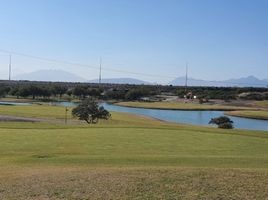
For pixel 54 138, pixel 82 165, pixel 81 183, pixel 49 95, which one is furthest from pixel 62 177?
pixel 49 95

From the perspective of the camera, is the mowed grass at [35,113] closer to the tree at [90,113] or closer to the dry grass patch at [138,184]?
the tree at [90,113]

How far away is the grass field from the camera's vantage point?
1152 cm

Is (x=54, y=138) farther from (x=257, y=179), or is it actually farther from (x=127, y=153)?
(x=257, y=179)

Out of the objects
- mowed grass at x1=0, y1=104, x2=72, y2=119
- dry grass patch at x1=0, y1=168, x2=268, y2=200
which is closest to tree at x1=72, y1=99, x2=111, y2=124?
mowed grass at x1=0, y1=104, x2=72, y2=119

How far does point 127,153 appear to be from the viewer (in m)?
20.1

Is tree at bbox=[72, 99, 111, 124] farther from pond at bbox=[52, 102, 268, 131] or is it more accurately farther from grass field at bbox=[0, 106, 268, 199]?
grass field at bbox=[0, 106, 268, 199]

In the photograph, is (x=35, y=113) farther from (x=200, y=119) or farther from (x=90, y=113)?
(x=200, y=119)

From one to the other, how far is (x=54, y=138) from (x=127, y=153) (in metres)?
6.09

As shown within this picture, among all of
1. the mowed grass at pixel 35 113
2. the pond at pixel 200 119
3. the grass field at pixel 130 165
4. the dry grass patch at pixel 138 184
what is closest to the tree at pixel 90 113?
the mowed grass at pixel 35 113

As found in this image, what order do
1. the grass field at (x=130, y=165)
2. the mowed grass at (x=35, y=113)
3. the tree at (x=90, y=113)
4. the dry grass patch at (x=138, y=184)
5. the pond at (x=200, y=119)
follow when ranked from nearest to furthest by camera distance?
the dry grass patch at (x=138, y=184)
the grass field at (x=130, y=165)
the tree at (x=90, y=113)
the mowed grass at (x=35, y=113)
the pond at (x=200, y=119)

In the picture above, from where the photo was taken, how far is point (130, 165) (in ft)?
54.0

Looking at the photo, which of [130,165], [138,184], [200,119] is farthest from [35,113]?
[138,184]

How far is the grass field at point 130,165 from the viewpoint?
1152 centimetres

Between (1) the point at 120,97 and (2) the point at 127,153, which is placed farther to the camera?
(1) the point at 120,97
